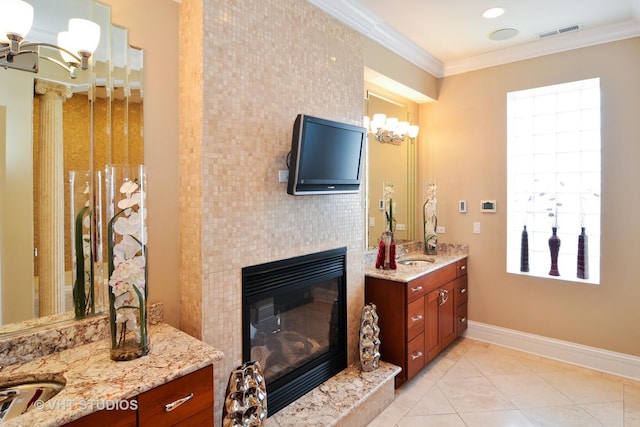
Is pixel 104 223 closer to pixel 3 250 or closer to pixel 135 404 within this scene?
pixel 3 250

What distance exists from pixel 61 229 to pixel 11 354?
1.76 feet

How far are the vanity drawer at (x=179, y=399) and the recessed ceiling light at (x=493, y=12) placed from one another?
3079 millimetres

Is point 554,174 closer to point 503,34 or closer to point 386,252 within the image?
point 503,34

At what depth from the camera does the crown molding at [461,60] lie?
8.79ft

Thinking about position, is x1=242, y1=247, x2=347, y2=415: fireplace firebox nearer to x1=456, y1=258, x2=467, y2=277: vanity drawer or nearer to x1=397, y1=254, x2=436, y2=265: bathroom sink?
x1=397, y1=254, x2=436, y2=265: bathroom sink

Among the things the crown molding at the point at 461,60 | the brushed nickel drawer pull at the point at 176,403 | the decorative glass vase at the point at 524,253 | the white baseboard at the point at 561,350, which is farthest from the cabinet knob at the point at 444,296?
the brushed nickel drawer pull at the point at 176,403

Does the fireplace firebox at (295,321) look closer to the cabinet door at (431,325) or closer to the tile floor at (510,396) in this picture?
the tile floor at (510,396)

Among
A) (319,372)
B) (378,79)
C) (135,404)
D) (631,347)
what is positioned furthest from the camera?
(378,79)

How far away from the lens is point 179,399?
1.44 m

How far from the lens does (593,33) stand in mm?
3109

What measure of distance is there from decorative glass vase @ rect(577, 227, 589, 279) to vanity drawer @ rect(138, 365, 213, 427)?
3.36 m

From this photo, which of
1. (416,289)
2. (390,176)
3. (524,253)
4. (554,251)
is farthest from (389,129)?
(554,251)

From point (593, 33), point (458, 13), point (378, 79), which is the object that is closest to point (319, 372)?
point (378, 79)

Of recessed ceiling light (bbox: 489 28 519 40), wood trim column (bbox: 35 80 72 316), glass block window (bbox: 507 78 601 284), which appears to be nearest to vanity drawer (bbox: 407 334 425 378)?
glass block window (bbox: 507 78 601 284)
